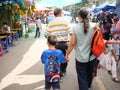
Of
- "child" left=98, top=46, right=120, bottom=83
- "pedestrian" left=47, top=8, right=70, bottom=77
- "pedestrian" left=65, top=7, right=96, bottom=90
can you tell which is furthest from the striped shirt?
"pedestrian" left=65, top=7, right=96, bottom=90

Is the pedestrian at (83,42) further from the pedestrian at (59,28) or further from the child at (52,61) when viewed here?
the pedestrian at (59,28)

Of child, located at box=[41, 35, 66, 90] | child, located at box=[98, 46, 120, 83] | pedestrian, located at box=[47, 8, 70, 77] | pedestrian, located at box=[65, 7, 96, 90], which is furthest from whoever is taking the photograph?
pedestrian, located at box=[47, 8, 70, 77]

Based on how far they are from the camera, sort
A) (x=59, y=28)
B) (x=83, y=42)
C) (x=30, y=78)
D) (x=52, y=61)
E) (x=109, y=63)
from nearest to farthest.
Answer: (x=52, y=61) < (x=83, y=42) < (x=59, y=28) < (x=109, y=63) < (x=30, y=78)

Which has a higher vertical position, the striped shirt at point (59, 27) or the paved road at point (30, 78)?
the striped shirt at point (59, 27)

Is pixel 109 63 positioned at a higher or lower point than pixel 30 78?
higher

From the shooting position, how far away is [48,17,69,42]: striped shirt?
6867mm

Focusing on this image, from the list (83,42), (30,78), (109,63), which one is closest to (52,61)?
(83,42)

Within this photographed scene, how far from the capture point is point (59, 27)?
688 centimetres

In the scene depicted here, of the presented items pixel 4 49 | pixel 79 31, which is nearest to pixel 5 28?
pixel 4 49

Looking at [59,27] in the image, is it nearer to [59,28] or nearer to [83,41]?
[59,28]

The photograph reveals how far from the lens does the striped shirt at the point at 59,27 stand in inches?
270

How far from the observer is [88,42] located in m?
5.43

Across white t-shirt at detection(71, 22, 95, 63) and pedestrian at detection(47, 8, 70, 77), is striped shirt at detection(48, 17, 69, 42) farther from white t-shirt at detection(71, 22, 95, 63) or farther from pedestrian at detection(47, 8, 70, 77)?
white t-shirt at detection(71, 22, 95, 63)

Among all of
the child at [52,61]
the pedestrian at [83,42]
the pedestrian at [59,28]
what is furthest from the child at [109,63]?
the child at [52,61]
